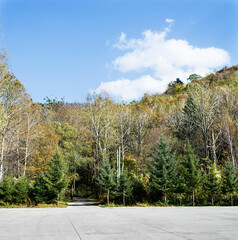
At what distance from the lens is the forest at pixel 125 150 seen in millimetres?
21609

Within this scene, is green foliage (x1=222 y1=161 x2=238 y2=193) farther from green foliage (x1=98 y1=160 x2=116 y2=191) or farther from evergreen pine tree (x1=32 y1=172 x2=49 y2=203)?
evergreen pine tree (x1=32 y1=172 x2=49 y2=203)

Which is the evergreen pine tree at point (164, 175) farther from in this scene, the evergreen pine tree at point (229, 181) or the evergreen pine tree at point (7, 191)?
the evergreen pine tree at point (7, 191)

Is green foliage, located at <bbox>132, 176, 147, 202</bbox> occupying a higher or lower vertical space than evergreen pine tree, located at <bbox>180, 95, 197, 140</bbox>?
lower

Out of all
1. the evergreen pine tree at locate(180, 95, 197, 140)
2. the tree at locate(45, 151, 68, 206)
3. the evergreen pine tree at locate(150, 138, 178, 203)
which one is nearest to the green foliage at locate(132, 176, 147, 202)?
the evergreen pine tree at locate(150, 138, 178, 203)

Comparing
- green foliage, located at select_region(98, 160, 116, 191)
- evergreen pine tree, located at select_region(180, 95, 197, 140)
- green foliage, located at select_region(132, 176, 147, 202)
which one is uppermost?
evergreen pine tree, located at select_region(180, 95, 197, 140)

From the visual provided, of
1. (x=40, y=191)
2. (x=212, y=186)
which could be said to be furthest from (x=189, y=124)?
(x=40, y=191)

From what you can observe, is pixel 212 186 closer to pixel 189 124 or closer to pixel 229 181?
pixel 229 181

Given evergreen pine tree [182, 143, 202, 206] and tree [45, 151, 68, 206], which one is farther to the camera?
evergreen pine tree [182, 143, 202, 206]

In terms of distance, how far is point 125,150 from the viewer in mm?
32406

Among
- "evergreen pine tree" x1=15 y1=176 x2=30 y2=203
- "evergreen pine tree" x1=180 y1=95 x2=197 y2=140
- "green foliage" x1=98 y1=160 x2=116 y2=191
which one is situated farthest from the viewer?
Result: "evergreen pine tree" x1=180 y1=95 x2=197 y2=140

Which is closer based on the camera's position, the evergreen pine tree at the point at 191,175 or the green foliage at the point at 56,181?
the green foliage at the point at 56,181

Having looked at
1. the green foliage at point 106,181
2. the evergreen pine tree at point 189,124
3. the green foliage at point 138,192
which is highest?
the evergreen pine tree at point 189,124

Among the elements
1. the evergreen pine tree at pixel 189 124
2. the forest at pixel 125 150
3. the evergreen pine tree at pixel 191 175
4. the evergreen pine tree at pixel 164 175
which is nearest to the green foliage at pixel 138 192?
the forest at pixel 125 150

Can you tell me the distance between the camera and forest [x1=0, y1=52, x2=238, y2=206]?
21609mm
